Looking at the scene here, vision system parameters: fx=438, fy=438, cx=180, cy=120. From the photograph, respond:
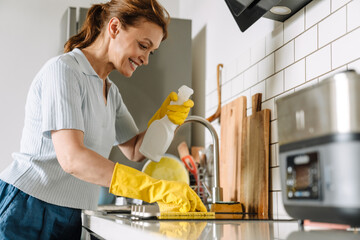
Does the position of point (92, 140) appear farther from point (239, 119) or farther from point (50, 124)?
point (239, 119)

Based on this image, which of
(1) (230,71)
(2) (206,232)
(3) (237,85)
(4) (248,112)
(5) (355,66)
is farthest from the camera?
(1) (230,71)

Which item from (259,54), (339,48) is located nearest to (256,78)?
(259,54)

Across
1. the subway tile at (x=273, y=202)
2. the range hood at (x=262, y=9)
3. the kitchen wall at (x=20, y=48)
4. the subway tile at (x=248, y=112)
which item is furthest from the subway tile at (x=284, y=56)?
the kitchen wall at (x=20, y=48)

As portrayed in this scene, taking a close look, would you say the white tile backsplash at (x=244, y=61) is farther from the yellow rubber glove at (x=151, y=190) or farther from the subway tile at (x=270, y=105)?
the yellow rubber glove at (x=151, y=190)

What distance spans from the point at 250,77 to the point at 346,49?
66 cm

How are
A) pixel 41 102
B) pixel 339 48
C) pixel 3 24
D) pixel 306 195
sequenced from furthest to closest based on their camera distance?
pixel 3 24, pixel 41 102, pixel 339 48, pixel 306 195

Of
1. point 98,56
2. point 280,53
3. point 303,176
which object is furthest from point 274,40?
point 303,176

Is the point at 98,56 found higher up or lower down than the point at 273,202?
higher up

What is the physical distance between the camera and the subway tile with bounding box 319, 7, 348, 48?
48.8 inches

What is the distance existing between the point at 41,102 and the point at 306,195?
111 cm

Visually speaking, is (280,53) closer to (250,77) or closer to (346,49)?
(250,77)

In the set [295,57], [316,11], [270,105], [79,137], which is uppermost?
[316,11]

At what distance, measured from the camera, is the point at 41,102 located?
1.52 metres

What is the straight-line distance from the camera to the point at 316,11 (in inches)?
54.1
